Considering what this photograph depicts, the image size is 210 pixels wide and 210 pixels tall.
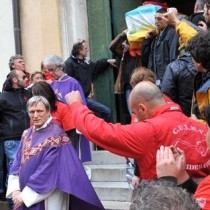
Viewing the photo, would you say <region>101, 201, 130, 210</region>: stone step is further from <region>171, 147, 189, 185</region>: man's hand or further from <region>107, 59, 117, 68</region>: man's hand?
<region>171, 147, 189, 185</region>: man's hand

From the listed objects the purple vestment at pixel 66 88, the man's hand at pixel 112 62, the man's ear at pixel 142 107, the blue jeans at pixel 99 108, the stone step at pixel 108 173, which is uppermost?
the man's ear at pixel 142 107

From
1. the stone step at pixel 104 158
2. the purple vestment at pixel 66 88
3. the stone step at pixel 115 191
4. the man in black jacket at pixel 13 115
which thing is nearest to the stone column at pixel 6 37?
the man in black jacket at pixel 13 115

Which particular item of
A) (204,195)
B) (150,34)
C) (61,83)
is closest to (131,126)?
(204,195)

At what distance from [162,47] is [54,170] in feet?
6.23

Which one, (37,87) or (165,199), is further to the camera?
(37,87)

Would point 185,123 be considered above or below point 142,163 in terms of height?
above

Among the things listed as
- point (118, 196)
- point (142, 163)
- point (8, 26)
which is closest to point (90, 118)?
point (142, 163)

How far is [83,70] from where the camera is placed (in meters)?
6.88

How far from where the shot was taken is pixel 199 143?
9.97 ft

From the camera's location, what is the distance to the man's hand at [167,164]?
255 cm

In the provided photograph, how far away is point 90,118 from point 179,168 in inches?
26.2

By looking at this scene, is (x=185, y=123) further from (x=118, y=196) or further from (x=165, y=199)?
(x=118, y=196)

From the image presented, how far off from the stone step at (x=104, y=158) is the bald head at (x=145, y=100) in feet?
11.2

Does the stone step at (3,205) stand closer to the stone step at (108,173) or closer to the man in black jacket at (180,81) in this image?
the stone step at (108,173)
